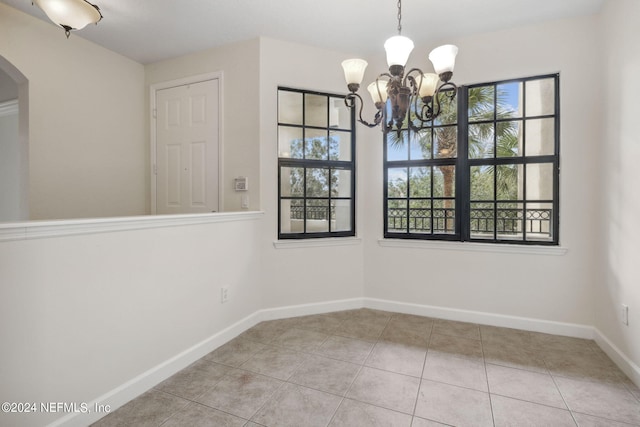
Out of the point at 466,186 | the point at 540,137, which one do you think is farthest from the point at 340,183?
the point at 540,137

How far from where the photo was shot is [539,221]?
281 cm

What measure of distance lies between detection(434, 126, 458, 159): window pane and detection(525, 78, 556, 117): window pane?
0.65 metres

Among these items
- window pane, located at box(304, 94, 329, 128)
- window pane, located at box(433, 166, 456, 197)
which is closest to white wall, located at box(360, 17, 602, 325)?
window pane, located at box(433, 166, 456, 197)

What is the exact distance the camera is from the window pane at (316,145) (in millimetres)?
3244

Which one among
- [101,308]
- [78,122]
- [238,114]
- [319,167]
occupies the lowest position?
[101,308]

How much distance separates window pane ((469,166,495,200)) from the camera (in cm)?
294

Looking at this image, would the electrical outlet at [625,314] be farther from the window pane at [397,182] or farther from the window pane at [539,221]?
the window pane at [397,182]

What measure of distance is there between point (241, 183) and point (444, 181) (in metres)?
2.09

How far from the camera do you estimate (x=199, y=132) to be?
3295mm

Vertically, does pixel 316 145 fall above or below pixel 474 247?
above

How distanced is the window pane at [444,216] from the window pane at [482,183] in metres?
0.23

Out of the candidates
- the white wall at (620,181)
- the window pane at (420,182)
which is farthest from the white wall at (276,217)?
the white wall at (620,181)

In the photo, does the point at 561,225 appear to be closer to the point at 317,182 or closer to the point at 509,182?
the point at 509,182

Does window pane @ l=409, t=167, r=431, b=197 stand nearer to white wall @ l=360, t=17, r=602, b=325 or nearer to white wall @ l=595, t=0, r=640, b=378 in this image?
white wall @ l=360, t=17, r=602, b=325
